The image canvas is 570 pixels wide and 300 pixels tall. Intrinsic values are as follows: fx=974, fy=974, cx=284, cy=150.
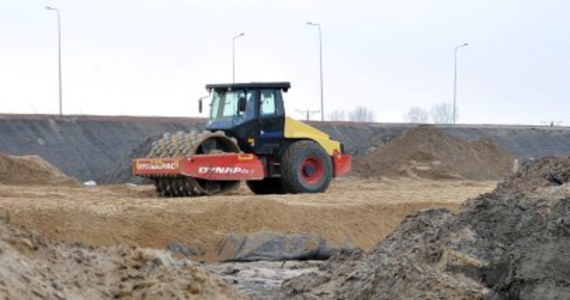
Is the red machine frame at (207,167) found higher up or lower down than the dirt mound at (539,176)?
lower down

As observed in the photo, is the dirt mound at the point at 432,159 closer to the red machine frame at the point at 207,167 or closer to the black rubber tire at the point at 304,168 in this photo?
the black rubber tire at the point at 304,168

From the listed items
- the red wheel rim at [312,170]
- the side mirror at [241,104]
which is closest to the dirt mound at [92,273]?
the side mirror at [241,104]

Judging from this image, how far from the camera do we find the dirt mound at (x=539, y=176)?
37.1 feet

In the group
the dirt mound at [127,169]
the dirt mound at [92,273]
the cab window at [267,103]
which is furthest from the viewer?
the dirt mound at [127,169]

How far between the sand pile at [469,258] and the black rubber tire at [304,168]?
9518 mm

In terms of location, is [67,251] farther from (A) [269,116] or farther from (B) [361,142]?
(B) [361,142]

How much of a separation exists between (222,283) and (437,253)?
263cm

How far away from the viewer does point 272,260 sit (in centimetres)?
1279

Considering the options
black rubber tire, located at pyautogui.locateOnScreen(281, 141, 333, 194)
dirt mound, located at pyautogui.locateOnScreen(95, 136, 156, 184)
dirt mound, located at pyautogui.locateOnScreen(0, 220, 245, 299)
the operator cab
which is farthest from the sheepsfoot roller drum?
dirt mound, located at pyautogui.locateOnScreen(0, 220, 245, 299)

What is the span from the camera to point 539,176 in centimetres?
1167

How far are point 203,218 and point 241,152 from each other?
4.90 meters

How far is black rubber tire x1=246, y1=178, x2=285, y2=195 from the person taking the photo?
20.7 metres

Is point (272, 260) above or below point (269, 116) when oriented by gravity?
below

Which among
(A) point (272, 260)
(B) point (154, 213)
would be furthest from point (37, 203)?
(A) point (272, 260)
